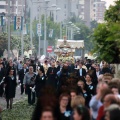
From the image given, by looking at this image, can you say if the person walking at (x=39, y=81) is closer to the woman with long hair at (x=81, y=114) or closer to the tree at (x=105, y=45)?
the tree at (x=105, y=45)

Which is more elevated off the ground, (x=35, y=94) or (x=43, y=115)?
(x=43, y=115)

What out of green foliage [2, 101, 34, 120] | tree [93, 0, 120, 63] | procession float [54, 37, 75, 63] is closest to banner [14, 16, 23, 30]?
procession float [54, 37, 75, 63]

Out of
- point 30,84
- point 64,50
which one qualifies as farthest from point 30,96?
point 64,50

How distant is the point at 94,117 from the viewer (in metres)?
14.6

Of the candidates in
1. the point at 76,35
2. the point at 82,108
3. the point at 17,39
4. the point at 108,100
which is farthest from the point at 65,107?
the point at 76,35

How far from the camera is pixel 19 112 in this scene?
26.0 m

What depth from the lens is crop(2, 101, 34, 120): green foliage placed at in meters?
24.0

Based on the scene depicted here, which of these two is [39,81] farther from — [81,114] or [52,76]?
[81,114]

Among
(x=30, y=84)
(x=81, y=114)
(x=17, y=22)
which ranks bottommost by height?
Answer: (x=30, y=84)

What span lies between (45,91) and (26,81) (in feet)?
50.1

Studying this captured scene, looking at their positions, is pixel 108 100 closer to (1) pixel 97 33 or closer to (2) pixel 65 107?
(2) pixel 65 107

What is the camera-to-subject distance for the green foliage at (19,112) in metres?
24.0

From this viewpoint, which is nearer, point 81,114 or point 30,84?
point 81,114

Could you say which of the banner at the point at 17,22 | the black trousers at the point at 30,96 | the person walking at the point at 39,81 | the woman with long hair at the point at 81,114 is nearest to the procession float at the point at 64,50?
the banner at the point at 17,22
